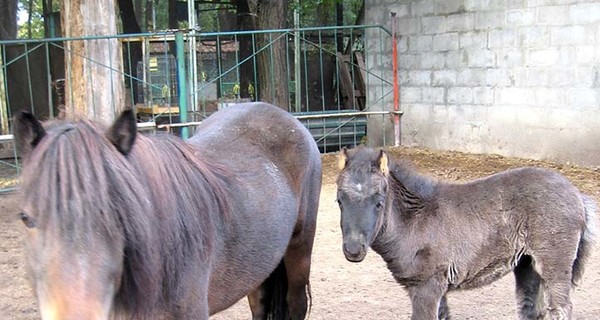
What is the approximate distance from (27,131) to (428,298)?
247 cm

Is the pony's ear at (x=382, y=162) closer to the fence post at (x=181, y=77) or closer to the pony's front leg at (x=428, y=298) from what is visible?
the pony's front leg at (x=428, y=298)

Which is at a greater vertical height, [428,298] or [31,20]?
[31,20]

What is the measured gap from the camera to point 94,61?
626 centimetres

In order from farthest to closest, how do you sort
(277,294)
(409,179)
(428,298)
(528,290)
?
1. (528,290)
2. (409,179)
3. (277,294)
4. (428,298)

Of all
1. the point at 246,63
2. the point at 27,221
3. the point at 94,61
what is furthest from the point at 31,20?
the point at 27,221

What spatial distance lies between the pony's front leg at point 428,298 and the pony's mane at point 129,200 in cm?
168

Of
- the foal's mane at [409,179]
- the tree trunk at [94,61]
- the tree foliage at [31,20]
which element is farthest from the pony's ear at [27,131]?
the tree foliage at [31,20]

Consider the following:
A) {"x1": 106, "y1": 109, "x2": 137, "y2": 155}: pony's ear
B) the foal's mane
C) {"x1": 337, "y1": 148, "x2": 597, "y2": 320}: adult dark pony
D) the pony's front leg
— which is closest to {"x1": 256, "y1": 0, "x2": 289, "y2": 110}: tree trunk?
the foal's mane

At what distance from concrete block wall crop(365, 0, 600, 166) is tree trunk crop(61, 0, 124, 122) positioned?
5557mm

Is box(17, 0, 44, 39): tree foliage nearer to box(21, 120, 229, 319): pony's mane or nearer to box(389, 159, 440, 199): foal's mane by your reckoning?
box(389, 159, 440, 199): foal's mane

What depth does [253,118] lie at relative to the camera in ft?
12.1

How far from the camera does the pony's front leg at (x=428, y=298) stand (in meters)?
3.75

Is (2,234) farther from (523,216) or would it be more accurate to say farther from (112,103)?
(523,216)

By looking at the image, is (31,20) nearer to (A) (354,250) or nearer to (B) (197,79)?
(B) (197,79)
